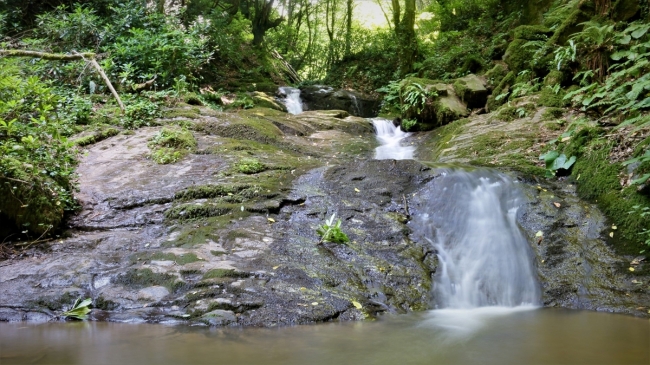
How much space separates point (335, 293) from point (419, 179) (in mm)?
2860

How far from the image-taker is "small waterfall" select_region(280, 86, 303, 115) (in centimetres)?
1529

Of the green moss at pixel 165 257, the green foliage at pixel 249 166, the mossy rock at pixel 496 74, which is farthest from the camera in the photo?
the mossy rock at pixel 496 74

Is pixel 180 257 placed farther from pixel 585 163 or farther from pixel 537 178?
pixel 585 163

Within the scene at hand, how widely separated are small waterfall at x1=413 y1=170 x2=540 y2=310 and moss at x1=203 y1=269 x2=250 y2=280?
2.00m

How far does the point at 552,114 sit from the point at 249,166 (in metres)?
5.63

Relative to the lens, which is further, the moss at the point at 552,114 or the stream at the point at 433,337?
the moss at the point at 552,114

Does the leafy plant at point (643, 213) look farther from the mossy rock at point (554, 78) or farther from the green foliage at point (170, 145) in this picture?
the green foliage at point (170, 145)

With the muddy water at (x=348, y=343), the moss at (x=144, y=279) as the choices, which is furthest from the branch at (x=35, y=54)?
the muddy water at (x=348, y=343)

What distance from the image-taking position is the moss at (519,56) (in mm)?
10344

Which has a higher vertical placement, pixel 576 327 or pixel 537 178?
pixel 537 178

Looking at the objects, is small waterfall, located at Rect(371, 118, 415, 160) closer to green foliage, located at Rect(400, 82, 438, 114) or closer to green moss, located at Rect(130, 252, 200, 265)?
green foliage, located at Rect(400, 82, 438, 114)

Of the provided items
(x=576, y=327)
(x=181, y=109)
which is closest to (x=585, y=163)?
(x=576, y=327)

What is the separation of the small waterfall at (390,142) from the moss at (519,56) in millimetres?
2975

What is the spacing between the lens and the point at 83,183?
6.53 meters
